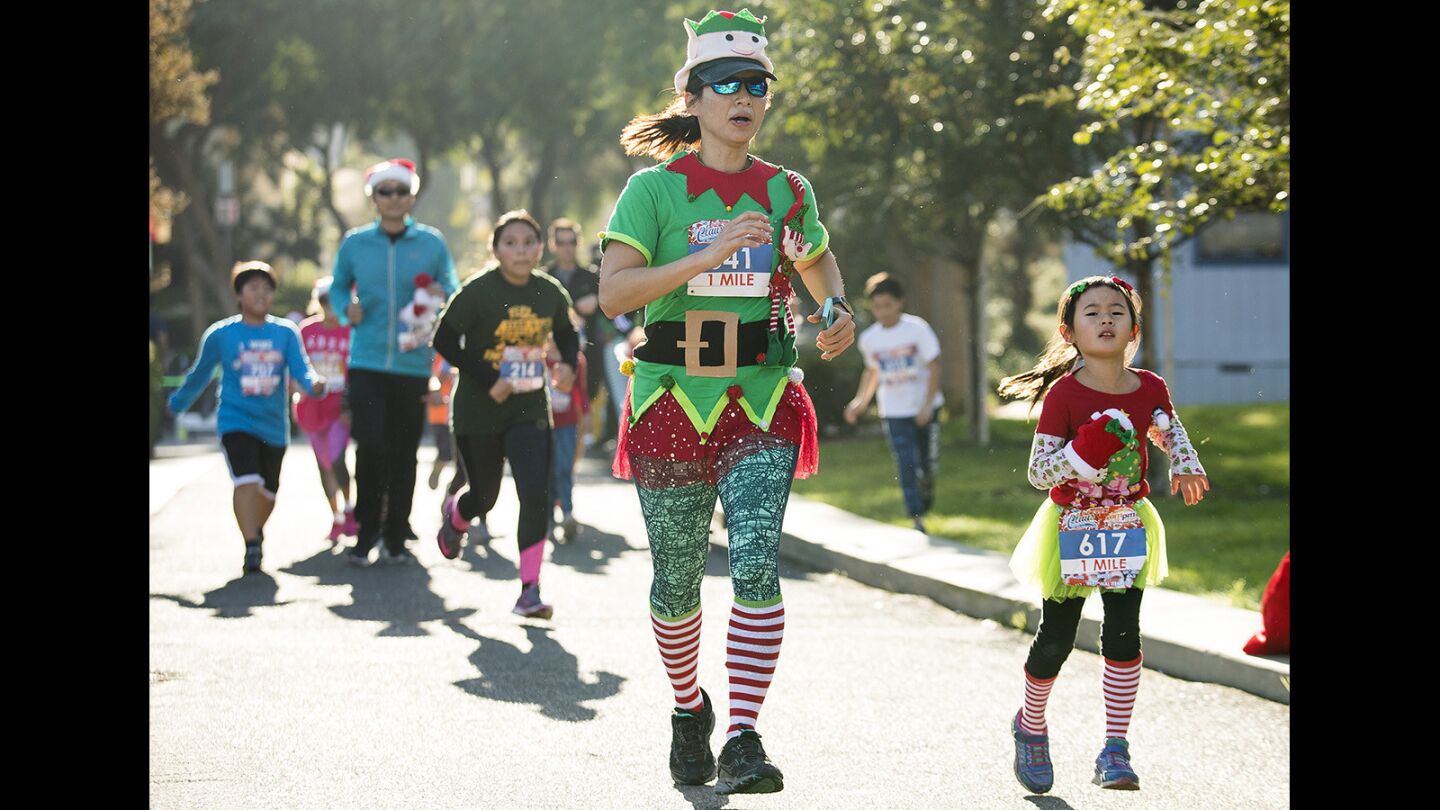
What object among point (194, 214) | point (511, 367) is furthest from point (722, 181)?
point (194, 214)

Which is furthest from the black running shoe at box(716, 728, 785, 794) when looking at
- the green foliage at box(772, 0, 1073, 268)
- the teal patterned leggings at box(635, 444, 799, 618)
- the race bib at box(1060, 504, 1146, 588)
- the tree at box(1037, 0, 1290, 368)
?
the green foliage at box(772, 0, 1073, 268)

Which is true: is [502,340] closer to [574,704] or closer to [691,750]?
[574,704]

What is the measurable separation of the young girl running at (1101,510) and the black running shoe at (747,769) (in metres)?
0.94

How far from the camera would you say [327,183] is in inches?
1954

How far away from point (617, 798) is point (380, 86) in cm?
3848

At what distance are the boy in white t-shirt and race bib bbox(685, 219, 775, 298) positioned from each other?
7020 millimetres

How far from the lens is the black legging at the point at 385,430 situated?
11.0m

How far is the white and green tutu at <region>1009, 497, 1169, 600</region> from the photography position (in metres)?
5.86

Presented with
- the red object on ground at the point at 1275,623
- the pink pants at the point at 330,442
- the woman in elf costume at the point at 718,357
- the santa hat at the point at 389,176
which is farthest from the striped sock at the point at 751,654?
the pink pants at the point at 330,442

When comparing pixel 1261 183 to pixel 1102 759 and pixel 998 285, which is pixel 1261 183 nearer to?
pixel 1102 759

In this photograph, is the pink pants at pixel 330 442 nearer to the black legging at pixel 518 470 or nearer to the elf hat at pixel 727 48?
the black legging at pixel 518 470

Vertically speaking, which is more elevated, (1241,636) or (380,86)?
(380,86)
